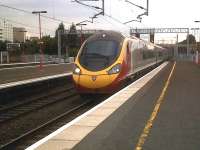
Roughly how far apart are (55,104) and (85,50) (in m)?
2.78

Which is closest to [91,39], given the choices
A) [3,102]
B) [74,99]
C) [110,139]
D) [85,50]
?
[85,50]

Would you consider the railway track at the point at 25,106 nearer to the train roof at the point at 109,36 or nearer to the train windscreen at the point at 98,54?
the train windscreen at the point at 98,54

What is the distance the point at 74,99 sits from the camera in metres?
22.7

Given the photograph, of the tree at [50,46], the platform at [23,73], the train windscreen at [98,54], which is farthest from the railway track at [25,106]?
the tree at [50,46]

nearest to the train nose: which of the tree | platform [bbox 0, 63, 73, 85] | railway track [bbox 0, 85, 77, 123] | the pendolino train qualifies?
the pendolino train

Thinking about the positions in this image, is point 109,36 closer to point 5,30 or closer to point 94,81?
point 94,81

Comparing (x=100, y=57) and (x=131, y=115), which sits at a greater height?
(x=100, y=57)

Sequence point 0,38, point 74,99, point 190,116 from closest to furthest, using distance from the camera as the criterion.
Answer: point 190,116, point 74,99, point 0,38

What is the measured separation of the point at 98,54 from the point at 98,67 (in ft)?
3.09

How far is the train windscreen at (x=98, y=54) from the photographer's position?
1948cm

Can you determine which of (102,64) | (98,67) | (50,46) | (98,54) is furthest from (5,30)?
(98,67)

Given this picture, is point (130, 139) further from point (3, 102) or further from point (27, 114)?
point (3, 102)

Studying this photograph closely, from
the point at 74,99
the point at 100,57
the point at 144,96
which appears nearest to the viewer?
the point at 144,96

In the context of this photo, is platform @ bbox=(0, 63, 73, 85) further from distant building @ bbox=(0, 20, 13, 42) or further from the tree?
the tree
